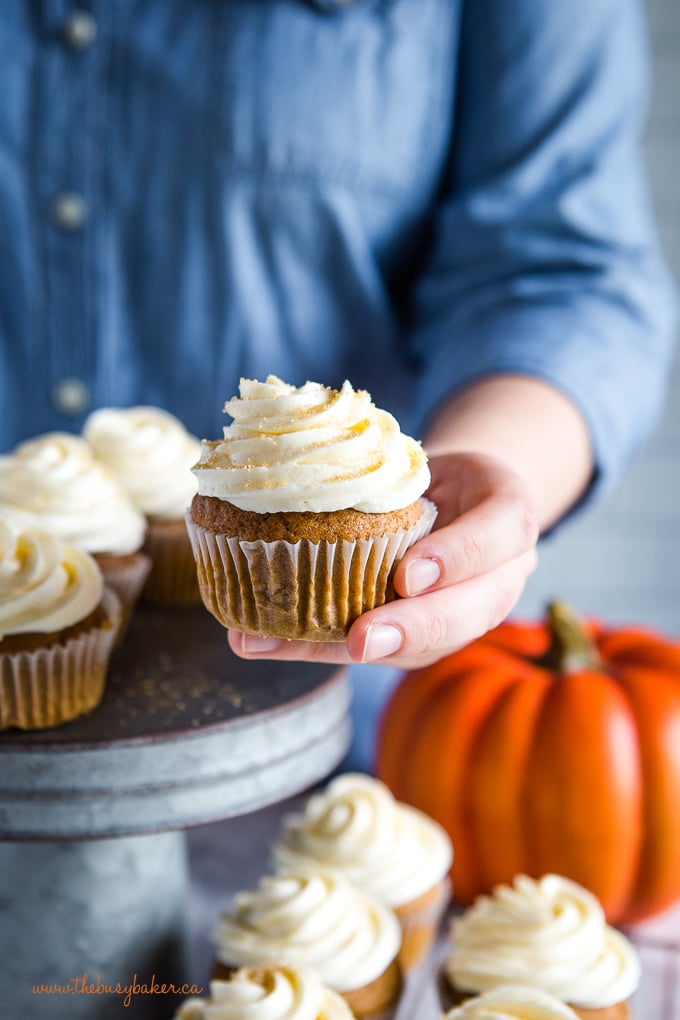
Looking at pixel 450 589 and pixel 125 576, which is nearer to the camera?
pixel 450 589

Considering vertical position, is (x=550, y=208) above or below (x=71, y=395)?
above

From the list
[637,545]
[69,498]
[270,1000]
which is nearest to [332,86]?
[69,498]

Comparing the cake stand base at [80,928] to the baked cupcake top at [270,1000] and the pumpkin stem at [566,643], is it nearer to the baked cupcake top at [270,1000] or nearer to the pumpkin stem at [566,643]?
the baked cupcake top at [270,1000]

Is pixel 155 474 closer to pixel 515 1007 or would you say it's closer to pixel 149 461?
pixel 149 461

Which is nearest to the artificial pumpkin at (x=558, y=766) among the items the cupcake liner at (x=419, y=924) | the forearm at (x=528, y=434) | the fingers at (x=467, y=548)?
the cupcake liner at (x=419, y=924)

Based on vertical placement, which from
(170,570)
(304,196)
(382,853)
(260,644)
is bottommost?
(382,853)

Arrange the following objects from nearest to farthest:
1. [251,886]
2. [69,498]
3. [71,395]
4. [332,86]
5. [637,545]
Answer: [69,498]
[251,886]
[332,86]
[71,395]
[637,545]

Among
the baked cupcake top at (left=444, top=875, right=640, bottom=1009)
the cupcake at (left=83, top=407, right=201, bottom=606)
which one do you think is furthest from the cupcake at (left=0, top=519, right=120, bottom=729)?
the baked cupcake top at (left=444, top=875, right=640, bottom=1009)
